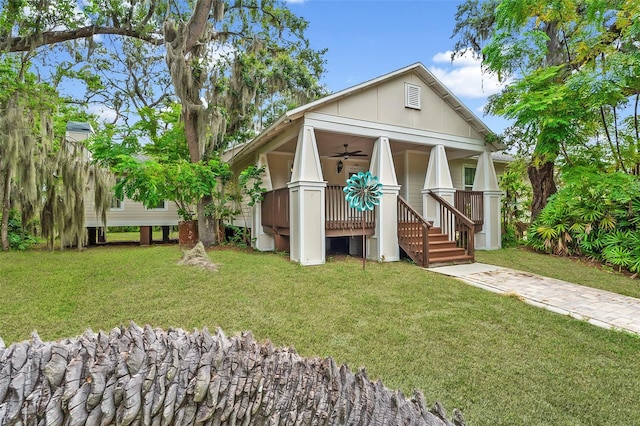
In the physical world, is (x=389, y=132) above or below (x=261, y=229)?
above

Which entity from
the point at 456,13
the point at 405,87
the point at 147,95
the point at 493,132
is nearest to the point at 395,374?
the point at 405,87

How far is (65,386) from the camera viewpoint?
1184mm

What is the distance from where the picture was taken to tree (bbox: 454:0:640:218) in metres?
7.19

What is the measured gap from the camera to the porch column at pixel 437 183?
9164mm

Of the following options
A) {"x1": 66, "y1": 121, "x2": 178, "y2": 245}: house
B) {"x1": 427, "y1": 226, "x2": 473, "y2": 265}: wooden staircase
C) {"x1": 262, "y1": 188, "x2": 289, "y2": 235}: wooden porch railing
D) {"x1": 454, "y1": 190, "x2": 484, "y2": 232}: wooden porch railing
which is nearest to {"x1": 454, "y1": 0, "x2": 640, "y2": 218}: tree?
{"x1": 454, "y1": 190, "x2": 484, "y2": 232}: wooden porch railing

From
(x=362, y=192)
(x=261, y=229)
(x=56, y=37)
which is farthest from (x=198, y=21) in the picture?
(x=362, y=192)

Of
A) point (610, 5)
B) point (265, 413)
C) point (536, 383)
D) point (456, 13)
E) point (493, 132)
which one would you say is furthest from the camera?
point (456, 13)

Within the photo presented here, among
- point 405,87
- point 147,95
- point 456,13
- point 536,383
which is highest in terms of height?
point 456,13

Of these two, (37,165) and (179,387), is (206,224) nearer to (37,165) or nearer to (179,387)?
(37,165)

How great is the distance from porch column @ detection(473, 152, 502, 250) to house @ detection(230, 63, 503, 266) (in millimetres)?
32

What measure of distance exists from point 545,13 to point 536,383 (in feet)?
33.6

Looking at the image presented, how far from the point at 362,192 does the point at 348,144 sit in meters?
3.24

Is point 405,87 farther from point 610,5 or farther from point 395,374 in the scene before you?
point 395,374

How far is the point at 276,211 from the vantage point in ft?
29.9
